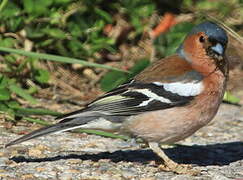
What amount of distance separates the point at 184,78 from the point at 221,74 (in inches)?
11.3

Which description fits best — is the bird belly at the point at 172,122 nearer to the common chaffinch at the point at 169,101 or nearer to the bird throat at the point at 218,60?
the common chaffinch at the point at 169,101

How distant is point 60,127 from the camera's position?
480cm

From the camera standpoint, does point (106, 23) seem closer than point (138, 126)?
No

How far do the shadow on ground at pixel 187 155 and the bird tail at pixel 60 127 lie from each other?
0.99ft

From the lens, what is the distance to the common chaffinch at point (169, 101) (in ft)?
16.2

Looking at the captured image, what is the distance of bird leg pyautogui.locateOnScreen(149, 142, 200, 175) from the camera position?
496 centimetres

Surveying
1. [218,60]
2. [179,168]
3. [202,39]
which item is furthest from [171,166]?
[202,39]

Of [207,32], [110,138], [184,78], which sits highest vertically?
[207,32]

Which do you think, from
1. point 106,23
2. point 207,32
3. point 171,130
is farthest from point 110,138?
point 106,23

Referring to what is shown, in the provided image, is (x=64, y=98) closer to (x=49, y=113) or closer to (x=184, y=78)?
(x=49, y=113)

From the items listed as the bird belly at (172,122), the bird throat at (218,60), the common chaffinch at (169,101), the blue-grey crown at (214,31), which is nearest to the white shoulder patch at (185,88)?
the common chaffinch at (169,101)

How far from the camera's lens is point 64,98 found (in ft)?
21.6

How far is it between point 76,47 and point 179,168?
225 cm

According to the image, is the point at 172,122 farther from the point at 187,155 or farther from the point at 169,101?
the point at 187,155
